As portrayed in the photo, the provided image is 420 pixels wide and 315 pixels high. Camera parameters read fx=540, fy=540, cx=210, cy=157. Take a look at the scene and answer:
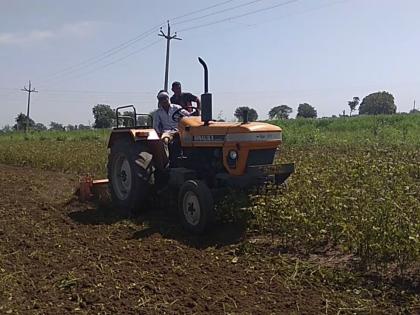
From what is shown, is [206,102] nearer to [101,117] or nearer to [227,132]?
[227,132]

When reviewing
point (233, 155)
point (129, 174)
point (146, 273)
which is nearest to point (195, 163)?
point (233, 155)

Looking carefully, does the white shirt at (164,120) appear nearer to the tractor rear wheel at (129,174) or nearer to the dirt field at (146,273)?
the tractor rear wheel at (129,174)

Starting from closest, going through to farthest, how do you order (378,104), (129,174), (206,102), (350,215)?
(350,215) < (206,102) < (129,174) < (378,104)

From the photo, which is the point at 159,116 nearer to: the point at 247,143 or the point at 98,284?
the point at 247,143

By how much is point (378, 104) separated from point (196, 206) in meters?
62.6

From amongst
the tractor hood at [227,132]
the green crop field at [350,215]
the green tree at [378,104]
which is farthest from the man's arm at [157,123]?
the green tree at [378,104]

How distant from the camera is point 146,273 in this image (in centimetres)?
487

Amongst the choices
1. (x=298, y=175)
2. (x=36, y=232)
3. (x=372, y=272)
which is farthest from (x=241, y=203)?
(x=36, y=232)

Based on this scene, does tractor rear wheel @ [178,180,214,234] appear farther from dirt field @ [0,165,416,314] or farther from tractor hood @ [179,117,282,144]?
tractor hood @ [179,117,282,144]

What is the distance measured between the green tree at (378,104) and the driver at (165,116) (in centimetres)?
5718

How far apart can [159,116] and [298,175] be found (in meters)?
2.11

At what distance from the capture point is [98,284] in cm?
460

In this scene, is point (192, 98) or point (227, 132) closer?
point (227, 132)

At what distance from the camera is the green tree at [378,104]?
6312 cm
